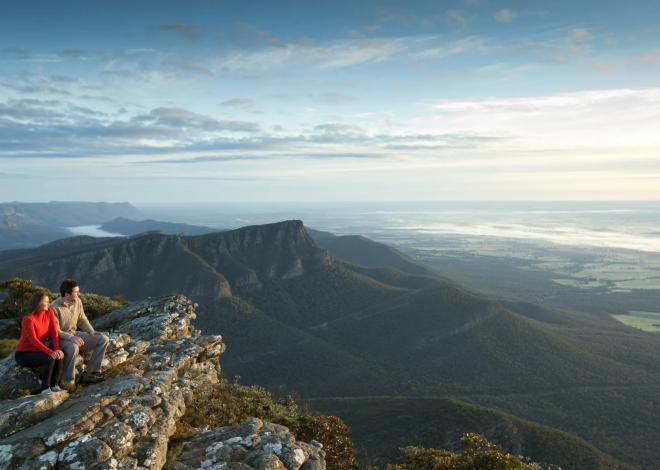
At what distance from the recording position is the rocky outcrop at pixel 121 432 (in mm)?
9320

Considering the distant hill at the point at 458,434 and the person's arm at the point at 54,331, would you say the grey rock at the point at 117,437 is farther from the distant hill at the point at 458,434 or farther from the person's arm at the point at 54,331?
the distant hill at the point at 458,434

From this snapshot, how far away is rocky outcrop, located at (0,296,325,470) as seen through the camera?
9.32m

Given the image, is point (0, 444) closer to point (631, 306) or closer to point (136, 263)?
point (136, 263)

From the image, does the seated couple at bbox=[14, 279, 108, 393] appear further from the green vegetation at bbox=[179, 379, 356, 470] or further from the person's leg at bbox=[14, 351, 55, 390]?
the green vegetation at bbox=[179, 379, 356, 470]

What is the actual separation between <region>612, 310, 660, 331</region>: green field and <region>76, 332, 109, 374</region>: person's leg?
17583 centimetres

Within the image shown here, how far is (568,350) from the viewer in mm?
99375

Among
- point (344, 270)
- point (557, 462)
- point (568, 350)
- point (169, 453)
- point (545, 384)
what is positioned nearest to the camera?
point (169, 453)

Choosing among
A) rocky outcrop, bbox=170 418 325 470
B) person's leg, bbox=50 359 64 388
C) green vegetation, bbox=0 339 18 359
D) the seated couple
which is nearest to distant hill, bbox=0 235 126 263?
green vegetation, bbox=0 339 18 359

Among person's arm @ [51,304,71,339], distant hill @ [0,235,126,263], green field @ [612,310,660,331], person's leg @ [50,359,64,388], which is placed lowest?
green field @ [612,310,660,331]

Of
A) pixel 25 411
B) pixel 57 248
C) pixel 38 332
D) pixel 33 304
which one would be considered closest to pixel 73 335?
pixel 38 332

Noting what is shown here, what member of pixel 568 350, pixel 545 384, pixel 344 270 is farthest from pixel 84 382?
pixel 344 270

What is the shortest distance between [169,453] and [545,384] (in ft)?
310

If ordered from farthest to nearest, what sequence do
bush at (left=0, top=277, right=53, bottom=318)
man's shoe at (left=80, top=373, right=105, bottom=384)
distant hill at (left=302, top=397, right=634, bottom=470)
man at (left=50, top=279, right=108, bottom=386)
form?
distant hill at (left=302, top=397, right=634, bottom=470) → bush at (left=0, top=277, right=53, bottom=318) → man's shoe at (left=80, top=373, right=105, bottom=384) → man at (left=50, top=279, right=108, bottom=386)

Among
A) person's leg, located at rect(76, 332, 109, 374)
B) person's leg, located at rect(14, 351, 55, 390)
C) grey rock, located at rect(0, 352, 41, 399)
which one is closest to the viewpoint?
person's leg, located at rect(14, 351, 55, 390)
